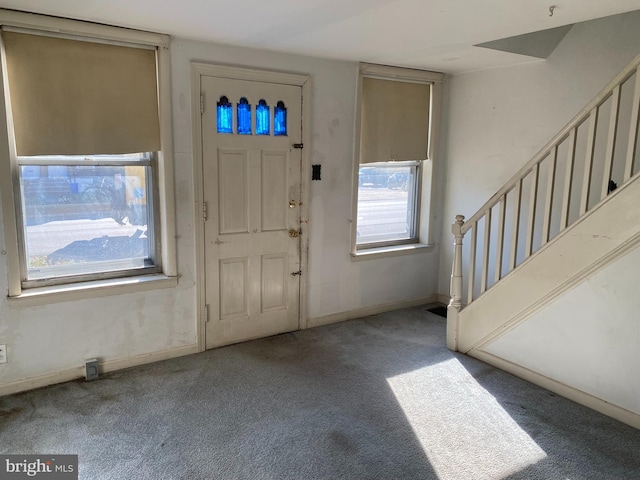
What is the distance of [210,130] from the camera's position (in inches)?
136

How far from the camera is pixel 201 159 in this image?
3.43 m

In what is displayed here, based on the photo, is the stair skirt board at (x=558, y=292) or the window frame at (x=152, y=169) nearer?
the stair skirt board at (x=558, y=292)

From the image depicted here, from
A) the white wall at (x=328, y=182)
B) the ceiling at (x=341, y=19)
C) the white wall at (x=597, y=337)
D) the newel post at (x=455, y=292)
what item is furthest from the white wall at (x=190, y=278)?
the white wall at (x=597, y=337)

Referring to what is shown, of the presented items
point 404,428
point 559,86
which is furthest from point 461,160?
point 404,428

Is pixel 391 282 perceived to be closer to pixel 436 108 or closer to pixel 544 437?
pixel 436 108

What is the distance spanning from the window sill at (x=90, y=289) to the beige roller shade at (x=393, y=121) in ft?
6.59

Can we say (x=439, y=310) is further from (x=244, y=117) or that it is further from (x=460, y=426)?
(x=244, y=117)

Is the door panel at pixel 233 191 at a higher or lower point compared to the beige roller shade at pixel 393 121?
lower

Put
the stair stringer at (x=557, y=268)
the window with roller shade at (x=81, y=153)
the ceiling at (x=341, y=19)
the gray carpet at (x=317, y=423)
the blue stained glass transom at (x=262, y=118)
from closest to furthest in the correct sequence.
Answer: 1. the gray carpet at (x=317, y=423)
2. the ceiling at (x=341, y=19)
3. the stair stringer at (x=557, y=268)
4. the window with roller shade at (x=81, y=153)
5. the blue stained glass transom at (x=262, y=118)

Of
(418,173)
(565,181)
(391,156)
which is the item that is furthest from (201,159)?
(565,181)

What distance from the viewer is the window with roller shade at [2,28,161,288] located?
2.82m

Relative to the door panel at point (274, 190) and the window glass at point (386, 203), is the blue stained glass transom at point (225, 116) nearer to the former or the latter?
the door panel at point (274, 190)

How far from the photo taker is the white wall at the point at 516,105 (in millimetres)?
3463

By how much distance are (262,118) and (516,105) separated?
2187 millimetres
